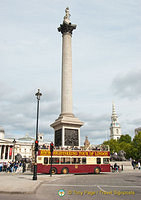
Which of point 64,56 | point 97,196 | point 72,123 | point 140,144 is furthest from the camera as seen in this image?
point 140,144

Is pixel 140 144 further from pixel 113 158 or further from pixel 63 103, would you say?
pixel 63 103

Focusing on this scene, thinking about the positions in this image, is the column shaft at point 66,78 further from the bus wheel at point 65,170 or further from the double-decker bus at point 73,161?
the bus wheel at point 65,170

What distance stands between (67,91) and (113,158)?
20692mm

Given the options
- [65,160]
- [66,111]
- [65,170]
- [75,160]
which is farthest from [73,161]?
[66,111]

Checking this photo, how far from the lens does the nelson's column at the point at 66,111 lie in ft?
115

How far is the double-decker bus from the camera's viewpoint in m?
28.0

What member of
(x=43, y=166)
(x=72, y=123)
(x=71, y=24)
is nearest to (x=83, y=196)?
(x=43, y=166)

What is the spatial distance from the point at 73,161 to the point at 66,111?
11.2 metres

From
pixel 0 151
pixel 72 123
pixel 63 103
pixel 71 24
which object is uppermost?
pixel 71 24

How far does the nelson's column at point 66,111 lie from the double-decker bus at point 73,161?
505 centimetres

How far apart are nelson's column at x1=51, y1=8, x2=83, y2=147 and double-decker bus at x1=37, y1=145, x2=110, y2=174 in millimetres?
Answer: 5048

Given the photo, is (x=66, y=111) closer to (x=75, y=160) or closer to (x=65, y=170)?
(x=75, y=160)

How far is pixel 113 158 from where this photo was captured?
49406 mm

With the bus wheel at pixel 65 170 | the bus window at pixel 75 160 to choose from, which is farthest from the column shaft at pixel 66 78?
the bus wheel at pixel 65 170
